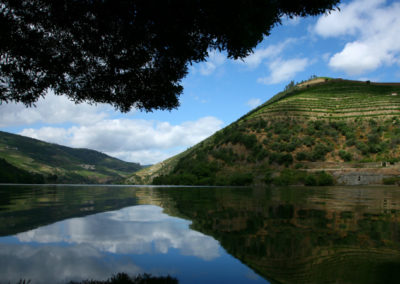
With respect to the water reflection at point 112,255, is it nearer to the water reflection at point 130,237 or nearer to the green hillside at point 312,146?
the water reflection at point 130,237

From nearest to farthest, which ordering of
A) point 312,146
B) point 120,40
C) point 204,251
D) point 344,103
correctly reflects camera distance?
point 204,251, point 120,40, point 312,146, point 344,103

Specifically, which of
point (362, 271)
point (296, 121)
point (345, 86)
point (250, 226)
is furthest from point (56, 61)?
point (345, 86)

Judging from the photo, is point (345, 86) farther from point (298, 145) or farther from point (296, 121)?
point (298, 145)

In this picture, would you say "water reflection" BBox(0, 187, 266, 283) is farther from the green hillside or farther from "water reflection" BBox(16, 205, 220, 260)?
the green hillside

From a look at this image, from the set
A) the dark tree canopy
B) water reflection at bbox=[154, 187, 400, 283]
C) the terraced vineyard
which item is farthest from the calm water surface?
the terraced vineyard

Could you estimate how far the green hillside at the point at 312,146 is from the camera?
5406 cm

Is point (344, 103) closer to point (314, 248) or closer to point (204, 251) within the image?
point (314, 248)

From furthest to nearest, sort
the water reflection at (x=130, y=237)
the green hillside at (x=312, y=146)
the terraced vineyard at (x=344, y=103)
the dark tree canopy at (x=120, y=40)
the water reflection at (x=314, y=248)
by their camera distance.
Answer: the terraced vineyard at (x=344, y=103)
the green hillside at (x=312, y=146)
the dark tree canopy at (x=120, y=40)
the water reflection at (x=130, y=237)
the water reflection at (x=314, y=248)

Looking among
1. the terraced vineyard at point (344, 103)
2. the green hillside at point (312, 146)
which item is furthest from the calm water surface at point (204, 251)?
the terraced vineyard at point (344, 103)

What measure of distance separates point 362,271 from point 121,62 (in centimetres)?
670

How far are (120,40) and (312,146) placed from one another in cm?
7190

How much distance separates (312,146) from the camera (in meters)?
70.9

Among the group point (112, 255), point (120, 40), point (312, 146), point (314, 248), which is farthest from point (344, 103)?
point (112, 255)

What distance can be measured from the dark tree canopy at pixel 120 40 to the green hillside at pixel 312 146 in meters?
47.1
